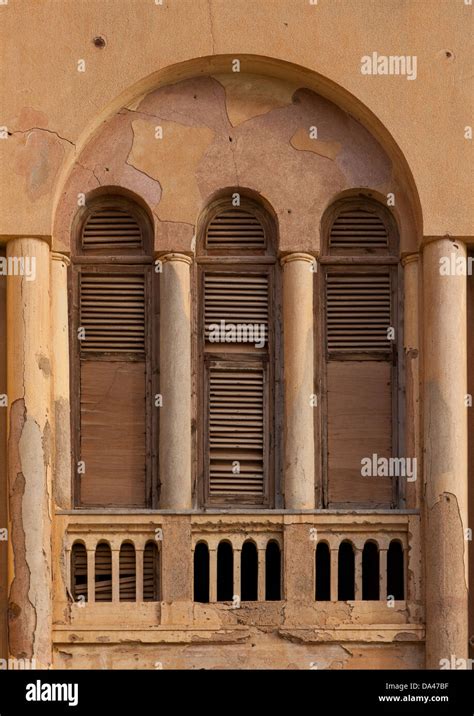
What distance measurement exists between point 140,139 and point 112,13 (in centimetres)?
114

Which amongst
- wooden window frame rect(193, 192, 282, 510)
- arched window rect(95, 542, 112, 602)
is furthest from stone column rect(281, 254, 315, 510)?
arched window rect(95, 542, 112, 602)

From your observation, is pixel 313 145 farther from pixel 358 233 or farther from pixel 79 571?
pixel 79 571

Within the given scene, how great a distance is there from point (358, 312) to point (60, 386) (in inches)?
109

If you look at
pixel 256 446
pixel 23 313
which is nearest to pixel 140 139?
pixel 23 313

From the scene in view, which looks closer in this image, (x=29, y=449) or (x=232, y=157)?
(x=29, y=449)

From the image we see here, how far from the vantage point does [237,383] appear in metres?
13.5

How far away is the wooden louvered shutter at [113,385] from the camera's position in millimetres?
13336

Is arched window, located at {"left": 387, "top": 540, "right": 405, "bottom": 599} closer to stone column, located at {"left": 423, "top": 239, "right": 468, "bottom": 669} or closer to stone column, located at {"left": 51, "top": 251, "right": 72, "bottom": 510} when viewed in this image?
stone column, located at {"left": 423, "top": 239, "right": 468, "bottom": 669}

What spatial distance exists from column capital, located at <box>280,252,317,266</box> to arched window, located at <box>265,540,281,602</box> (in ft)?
8.37

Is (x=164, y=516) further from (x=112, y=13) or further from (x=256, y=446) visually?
(x=112, y=13)

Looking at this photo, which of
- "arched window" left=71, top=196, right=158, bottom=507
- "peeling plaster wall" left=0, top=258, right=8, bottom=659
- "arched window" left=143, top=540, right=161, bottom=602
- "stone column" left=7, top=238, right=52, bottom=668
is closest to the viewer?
"stone column" left=7, top=238, right=52, bottom=668

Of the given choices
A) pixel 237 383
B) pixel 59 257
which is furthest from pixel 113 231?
pixel 237 383

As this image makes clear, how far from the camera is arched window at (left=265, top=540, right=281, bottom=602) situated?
13203 mm

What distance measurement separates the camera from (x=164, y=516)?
13.0m
